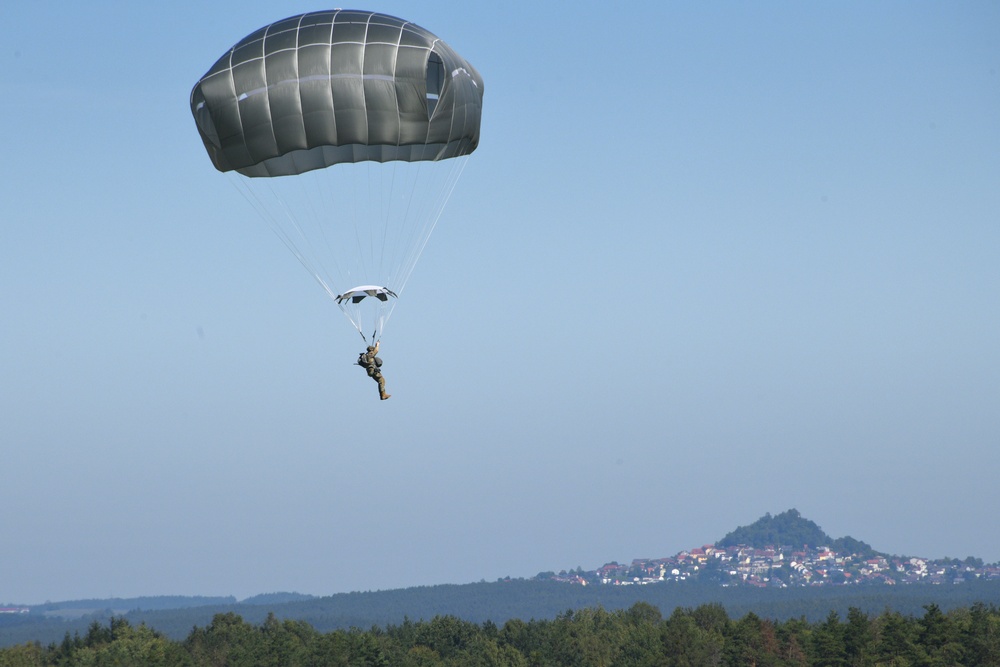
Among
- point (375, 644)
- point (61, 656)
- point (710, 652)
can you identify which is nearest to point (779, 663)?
point (710, 652)

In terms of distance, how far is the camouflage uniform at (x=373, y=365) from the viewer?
5178 cm

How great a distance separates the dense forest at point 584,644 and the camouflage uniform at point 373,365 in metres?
60.8

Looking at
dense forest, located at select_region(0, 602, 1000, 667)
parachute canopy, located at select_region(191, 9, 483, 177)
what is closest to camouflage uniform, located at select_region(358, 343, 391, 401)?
parachute canopy, located at select_region(191, 9, 483, 177)

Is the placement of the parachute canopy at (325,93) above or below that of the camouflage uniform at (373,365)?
above

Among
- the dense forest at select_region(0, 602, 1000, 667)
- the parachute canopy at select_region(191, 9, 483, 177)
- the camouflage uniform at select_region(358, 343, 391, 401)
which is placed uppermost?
the parachute canopy at select_region(191, 9, 483, 177)

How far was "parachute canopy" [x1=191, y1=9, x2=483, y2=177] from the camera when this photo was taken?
5084cm

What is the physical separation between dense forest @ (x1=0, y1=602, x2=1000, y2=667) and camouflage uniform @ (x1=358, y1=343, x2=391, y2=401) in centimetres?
6083

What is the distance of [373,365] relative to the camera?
51906mm

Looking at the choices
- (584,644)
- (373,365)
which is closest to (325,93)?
(373,365)

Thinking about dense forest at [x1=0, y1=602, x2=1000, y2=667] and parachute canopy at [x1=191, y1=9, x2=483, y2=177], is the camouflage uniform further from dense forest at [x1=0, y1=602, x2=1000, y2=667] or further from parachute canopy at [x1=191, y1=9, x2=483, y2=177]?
dense forest at [x1=0, y1=602, x2=1000, y2=667]

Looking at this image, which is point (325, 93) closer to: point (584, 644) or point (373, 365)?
point (373, 365)

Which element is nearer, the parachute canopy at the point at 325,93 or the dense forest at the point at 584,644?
the parachute canopy at the point at 325,93

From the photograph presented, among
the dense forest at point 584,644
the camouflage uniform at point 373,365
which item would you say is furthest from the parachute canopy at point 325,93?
the dense forest at point 584,644

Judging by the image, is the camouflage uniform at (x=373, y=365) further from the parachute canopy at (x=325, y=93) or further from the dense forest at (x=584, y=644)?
the dense forest at (x=584, y=644)
